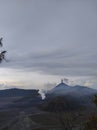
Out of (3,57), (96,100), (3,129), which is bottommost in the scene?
(3,129)

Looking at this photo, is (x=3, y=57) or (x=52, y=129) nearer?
(x=3, y=57)

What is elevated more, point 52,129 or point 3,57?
point 3,57

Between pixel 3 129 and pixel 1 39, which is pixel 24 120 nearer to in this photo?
pixel 3 129

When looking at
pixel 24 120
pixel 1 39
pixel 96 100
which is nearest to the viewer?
pixel 96 100

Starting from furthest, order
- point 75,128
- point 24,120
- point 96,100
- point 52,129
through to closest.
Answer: point 24,120, point 52,129, point 75,128, point 96,100

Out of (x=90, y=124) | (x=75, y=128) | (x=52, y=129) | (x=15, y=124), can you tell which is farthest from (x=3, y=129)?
(x=90, y=124)

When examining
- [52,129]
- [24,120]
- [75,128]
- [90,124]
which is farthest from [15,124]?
[90,124]

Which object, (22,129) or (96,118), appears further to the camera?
(22,129)

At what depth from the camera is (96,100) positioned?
41344 mm

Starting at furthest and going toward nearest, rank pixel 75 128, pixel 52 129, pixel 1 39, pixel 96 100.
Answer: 1. pixel 52 129
2. pixel 75 128
3. pixel 1 39
4. pixel 96 100

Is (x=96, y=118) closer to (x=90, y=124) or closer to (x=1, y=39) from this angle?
(x=90, y=124)

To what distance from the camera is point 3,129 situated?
541 ft

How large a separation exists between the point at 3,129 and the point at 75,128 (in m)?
34.2

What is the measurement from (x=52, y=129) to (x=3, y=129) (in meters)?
23.1
